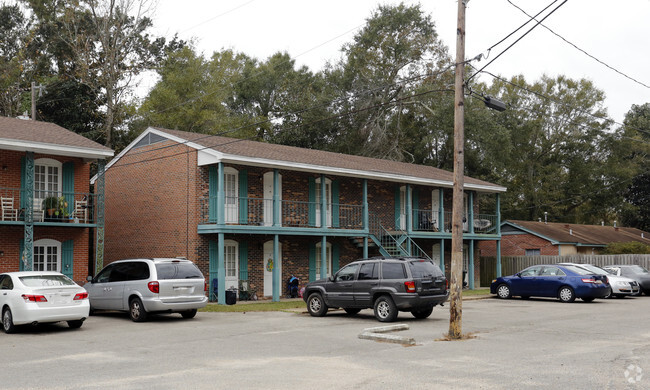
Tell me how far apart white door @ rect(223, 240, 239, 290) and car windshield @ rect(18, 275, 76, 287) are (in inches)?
408

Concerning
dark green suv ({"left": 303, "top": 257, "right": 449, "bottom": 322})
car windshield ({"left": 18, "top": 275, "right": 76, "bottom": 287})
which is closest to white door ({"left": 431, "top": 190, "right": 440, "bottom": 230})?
dark green suv ({"left": 303, "top": 257, "right": 449, "bottom": 322})

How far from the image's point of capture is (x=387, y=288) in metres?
17.5

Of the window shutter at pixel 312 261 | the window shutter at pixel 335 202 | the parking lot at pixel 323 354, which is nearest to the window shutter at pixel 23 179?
the parking lot at pixel 323 354

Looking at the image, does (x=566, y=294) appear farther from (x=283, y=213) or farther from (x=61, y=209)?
(x=61, y=209)

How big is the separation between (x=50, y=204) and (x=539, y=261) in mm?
26215

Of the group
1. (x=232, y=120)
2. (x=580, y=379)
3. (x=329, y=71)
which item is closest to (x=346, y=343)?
(x=580, y=379)

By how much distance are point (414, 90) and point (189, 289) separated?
35.1 m

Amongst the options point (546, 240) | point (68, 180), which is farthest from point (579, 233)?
point (68, 180)

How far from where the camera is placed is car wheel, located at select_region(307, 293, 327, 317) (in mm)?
19297

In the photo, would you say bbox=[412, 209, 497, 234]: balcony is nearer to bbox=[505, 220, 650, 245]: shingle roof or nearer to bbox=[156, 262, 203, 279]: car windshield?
bbox=[505, 220, 650, 245]: shingle roof

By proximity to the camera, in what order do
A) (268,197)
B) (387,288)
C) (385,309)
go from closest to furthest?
(387,288) → (385,309) → (268,197)

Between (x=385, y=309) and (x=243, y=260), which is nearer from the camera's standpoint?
(x=385, y=309)

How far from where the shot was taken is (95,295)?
1972 cm

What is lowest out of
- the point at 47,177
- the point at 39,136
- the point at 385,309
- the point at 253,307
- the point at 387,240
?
the point at 253,307
